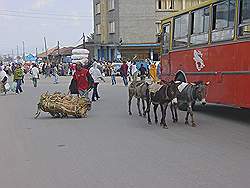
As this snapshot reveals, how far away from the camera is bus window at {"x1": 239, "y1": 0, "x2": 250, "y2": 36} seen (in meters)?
11.2

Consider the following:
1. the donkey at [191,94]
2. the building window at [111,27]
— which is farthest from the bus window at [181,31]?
the building window at [111,27]

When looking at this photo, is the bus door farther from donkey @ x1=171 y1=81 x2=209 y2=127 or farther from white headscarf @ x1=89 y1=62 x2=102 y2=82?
white headscarf @ x1=89 y1=62 x2=102 y2=82

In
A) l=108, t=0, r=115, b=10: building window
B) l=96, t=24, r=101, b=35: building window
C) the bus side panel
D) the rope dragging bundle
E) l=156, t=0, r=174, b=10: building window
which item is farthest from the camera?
l=96, t=24, r=101, b=35: building window

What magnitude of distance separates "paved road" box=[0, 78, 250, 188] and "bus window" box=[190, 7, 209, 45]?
235 cm

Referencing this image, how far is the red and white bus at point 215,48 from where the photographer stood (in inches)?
454

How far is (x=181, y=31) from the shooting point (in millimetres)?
15625

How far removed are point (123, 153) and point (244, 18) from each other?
496 centimetres

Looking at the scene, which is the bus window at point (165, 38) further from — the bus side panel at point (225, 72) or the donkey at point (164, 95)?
the donkey at point (164, 95)

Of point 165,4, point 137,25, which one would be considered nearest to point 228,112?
point 137,25

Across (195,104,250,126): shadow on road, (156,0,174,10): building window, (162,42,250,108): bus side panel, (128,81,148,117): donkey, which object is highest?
(156,0,174,10): building window

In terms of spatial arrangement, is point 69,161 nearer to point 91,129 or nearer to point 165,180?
point 165,180

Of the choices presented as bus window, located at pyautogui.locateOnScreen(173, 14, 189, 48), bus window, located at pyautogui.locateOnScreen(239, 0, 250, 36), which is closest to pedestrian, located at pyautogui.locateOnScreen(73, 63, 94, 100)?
bus window, located at pyautogui.locateOnScreen(173, 14, 189, 48)

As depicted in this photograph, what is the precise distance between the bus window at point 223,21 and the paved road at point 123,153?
92.2 inches

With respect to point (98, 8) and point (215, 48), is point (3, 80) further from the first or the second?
point (98, 8)
